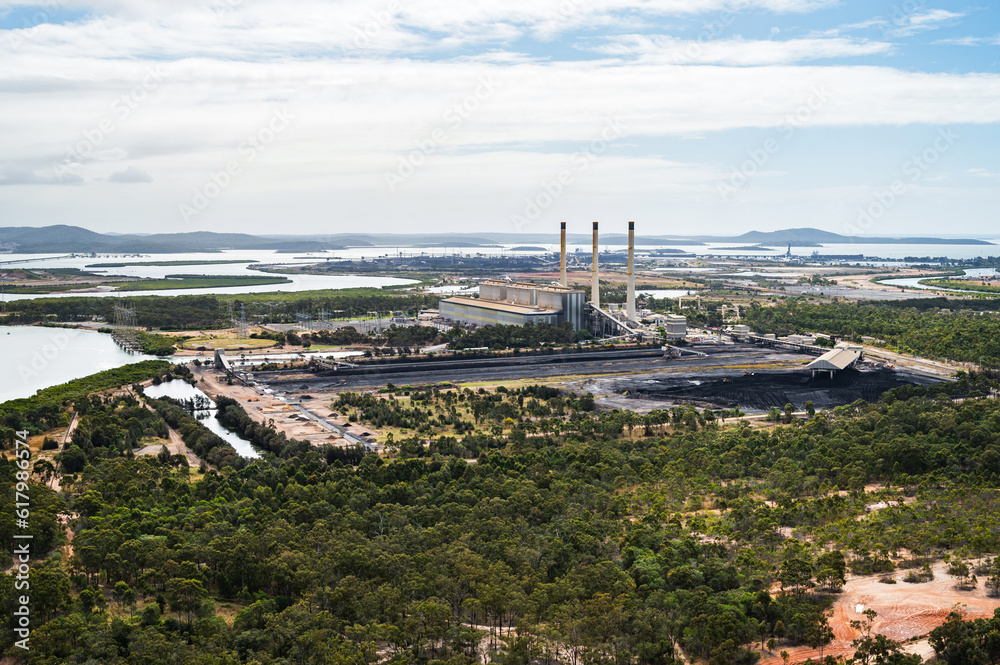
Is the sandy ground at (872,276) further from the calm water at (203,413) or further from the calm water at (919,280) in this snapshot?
the calm water at (203,413)

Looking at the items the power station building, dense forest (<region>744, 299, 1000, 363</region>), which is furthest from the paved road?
the power station building

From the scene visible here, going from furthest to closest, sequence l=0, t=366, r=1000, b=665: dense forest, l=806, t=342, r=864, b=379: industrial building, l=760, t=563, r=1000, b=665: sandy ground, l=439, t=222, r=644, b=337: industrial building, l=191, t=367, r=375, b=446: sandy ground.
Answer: l=439, t=222, r=644, b=337: industrial building < l=806, t=342, r=864, b=379: industrial building < l=191, t=367, r=375, b=446: sandy ground < l=760, t=563, r=1000, b=665: sandy ground < l=0, t=366, r=1000, b=665: dense forest

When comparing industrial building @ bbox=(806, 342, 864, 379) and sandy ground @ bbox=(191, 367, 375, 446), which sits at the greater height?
industrial building @ bbox=(806, 342, 864, 379)

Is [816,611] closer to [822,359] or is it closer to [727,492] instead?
[727,492]

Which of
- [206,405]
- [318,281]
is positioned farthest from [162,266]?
[206,405]

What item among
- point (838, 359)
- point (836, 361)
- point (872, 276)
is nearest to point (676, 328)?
point (838, 359)

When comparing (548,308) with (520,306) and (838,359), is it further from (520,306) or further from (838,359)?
(838,359)

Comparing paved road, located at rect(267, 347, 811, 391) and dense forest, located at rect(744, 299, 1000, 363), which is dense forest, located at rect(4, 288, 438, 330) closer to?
paved road, located at rect(267, 347, 811, 391)
